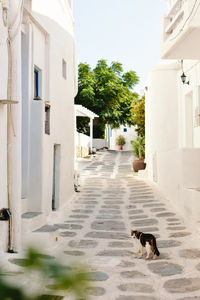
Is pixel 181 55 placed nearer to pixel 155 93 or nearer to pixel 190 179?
pixel 190 179

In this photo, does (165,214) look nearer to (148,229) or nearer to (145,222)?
(145,222)

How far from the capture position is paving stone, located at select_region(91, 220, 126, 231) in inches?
302

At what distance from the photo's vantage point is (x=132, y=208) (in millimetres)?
9625

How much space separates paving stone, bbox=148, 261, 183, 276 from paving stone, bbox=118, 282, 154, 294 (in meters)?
0.51

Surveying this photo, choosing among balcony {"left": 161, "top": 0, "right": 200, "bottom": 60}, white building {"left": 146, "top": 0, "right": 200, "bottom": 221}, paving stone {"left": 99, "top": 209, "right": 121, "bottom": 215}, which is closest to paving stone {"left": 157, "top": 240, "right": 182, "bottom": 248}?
white building {"left": 146, "top": 0, "right": 200, "bottom": 221}

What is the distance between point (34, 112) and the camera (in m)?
7.46

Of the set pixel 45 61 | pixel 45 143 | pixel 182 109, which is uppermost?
pixel 45 61

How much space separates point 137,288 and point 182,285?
555 mm

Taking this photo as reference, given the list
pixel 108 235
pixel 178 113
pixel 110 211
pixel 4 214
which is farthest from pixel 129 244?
pixel 178 113

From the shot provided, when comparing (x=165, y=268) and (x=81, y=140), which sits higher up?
(x=81, y=140)

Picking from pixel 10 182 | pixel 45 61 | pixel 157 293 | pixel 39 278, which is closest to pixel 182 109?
pixel 45 61

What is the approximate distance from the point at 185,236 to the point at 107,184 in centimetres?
758

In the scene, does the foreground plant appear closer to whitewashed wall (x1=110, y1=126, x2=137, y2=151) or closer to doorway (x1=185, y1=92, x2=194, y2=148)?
doorway (x1=185, y1=92, x2=194, y2=148)

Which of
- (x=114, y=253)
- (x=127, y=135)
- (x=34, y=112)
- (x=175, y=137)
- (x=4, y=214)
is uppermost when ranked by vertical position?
(x=127, y=135)
